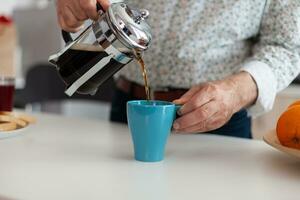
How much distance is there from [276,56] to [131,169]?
0.40 m

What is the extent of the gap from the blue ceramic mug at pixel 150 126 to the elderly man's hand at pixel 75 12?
167 millimetres

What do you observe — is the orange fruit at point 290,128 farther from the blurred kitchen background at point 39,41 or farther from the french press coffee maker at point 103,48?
the blurred kitchen background at point 39,41

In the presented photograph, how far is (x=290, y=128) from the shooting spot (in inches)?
29.0

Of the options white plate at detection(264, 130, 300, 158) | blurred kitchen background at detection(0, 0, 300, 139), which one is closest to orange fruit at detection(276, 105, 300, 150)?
white plate at detection(264, 130, 300, 158)

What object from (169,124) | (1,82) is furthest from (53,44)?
(169,124)

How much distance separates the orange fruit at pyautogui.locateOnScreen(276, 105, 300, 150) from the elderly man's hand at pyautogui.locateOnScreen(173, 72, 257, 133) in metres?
0.10

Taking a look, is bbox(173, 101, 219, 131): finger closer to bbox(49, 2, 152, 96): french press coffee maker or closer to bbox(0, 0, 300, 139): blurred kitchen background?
bbox(49, 2, 152, 96): french press coffee maker

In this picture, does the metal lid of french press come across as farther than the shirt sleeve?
No

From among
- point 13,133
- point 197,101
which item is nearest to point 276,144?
point 197,101

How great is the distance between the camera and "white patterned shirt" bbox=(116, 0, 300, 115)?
1028 mm

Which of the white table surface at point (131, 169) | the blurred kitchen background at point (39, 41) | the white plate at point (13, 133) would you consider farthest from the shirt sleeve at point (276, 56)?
the blurred kitchen background at point (39, 41)

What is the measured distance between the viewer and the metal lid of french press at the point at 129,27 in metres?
0.69

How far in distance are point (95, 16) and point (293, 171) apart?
392 mm

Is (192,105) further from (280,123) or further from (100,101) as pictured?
(100,101)
